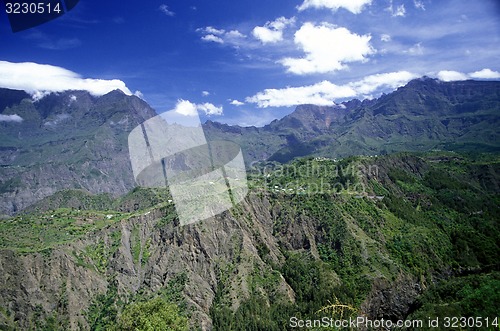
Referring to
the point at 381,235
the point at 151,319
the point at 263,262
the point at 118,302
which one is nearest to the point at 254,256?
the point at 263,262

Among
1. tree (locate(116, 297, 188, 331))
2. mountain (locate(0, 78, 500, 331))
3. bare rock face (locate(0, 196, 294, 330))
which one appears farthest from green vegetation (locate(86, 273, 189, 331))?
tree (locate(116, 297, 188, 331))

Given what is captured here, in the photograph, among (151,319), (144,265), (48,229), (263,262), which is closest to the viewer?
(151,319)

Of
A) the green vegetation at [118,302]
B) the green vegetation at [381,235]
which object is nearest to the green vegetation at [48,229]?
the green vegetation at [118,302]

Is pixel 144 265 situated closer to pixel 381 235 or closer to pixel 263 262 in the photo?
pixel 263 262

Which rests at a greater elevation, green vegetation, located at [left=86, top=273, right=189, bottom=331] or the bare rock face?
the bare rock face

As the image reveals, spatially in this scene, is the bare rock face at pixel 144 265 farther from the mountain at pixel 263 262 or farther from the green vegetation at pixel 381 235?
the green vegetation at pixel 381 235

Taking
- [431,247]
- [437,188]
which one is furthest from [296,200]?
[437,188]

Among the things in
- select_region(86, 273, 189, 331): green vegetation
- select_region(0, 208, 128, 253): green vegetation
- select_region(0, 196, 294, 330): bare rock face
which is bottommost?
select_region(86, 273, 189, 331): green vegetation

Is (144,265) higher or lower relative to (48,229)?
lower

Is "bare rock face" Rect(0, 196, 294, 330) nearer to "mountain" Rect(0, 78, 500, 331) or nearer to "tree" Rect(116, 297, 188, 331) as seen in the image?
"mountain" Rect(0, 78, 500, 331)

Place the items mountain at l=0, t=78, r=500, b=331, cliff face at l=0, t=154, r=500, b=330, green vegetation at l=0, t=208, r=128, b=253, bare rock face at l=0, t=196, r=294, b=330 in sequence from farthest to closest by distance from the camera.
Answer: green vegetation at l=0, t=208, r=128, b=253, cliff face at l=0, t=154, r=500, b=330, mountain at l=0, t=78, r=500, b=331, bare rock face at l=0, t=196, r=294, b=330

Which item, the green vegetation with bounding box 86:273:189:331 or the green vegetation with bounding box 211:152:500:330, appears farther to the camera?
the green vegetation with bounding box 211:152:500:330
